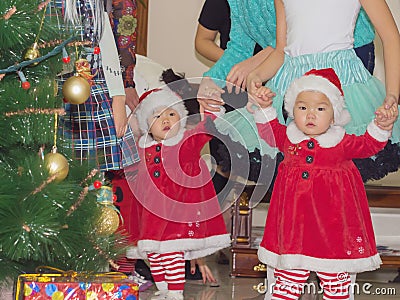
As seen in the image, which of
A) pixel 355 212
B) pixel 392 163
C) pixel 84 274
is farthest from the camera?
pixel 392 163

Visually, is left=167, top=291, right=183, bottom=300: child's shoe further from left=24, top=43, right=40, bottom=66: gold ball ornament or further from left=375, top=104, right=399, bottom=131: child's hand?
left=24, top=43, right=40, bottom=66: gold ball ornament

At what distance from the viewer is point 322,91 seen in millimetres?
2074

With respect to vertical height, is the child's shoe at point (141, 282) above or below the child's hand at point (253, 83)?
below

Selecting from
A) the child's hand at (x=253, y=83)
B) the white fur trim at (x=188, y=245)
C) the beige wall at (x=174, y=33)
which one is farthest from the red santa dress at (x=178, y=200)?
→ the beige wall at (x=174, y=33)

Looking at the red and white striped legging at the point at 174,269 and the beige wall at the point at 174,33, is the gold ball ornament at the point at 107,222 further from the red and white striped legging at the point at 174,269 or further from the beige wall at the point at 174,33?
the beige wall at the point at 174,33

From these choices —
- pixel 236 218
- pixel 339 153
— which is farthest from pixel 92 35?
pixel 236 218

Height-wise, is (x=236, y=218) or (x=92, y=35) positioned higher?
(x=92, y=35)

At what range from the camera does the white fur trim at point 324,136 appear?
6.84 ft

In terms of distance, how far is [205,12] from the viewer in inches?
113

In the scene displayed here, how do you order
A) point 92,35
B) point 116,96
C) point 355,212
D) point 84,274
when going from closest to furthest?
1. point 84,274
2. point 92,35
3. point 116,96
4. point 355,212

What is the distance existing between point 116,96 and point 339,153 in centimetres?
62

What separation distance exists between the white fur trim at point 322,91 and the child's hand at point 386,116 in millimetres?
107

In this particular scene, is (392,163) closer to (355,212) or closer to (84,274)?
(355,212)

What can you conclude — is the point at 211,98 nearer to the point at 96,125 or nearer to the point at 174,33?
the point at 96,125
